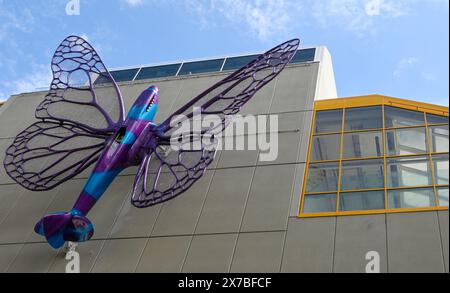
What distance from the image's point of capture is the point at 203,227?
15.6m

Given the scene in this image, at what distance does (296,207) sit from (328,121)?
173 inches

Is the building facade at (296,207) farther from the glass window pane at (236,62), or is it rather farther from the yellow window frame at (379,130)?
the glass window pane at (236,62)

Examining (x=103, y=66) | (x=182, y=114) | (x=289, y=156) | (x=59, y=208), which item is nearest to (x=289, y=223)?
(x=289, y=156)

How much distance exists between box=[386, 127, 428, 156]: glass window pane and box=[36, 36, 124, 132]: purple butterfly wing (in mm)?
8914

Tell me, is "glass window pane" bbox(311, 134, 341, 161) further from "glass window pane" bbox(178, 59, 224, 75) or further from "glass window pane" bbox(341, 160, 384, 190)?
"glass window pane" bbox(178, 59, 224, 75)

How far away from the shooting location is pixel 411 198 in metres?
14.6

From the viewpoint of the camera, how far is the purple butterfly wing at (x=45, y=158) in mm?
17359

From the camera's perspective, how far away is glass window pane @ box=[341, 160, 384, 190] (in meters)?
15.5

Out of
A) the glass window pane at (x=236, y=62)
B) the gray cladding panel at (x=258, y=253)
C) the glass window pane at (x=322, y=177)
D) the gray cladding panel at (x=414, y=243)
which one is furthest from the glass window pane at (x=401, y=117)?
the glass window pane at (x=236, y=62)

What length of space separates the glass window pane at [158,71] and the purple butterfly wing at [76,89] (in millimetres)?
6070

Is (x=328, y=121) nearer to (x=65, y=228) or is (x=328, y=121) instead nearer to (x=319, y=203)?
(x=319, y=203)

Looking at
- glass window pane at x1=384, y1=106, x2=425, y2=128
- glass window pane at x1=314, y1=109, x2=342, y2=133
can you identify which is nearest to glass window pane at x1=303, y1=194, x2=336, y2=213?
glass window pane at x1=314, y1=109, x2=342, y2=133

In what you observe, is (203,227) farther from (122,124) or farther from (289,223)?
(122,124)
